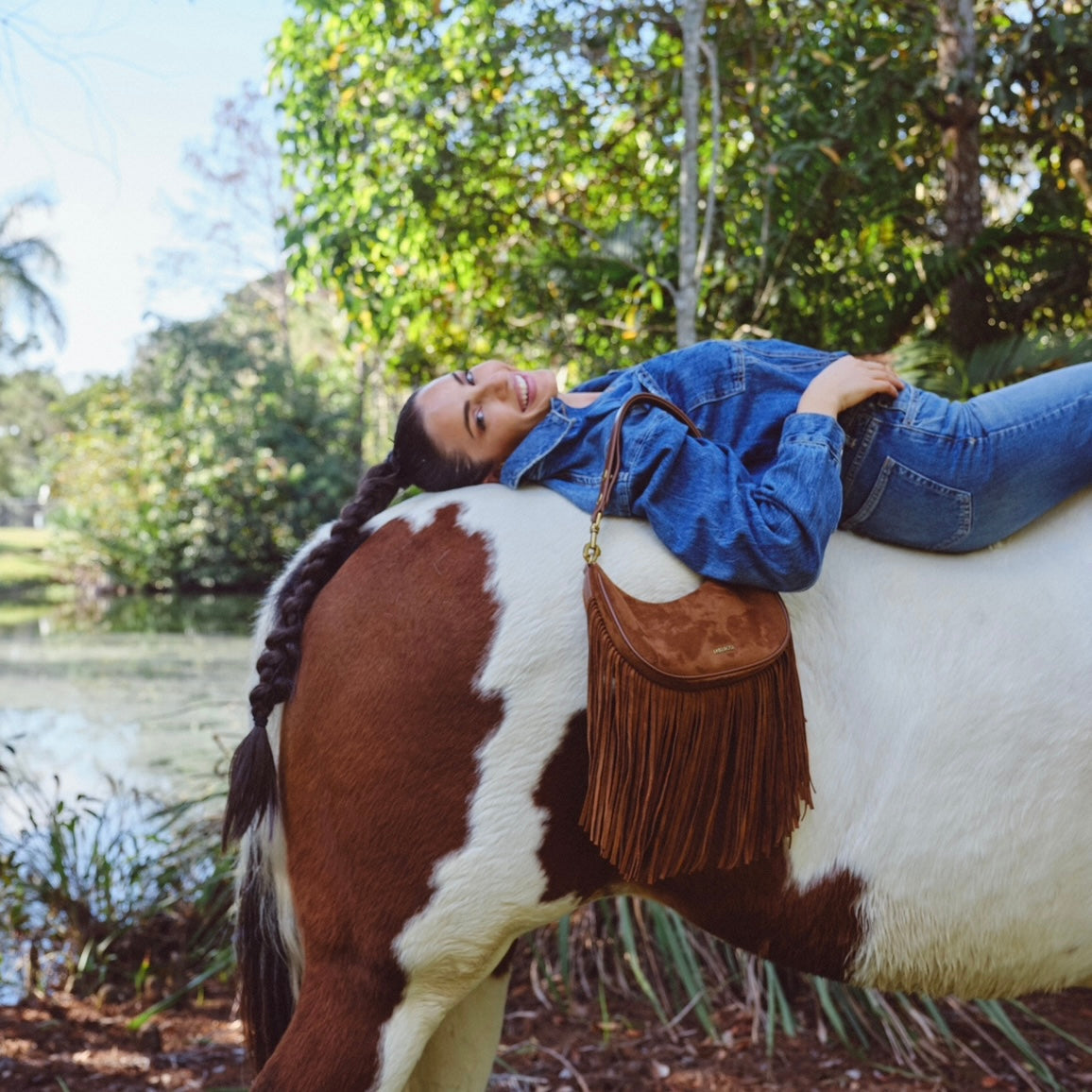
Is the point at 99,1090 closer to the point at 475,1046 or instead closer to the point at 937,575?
the point at 475,1046

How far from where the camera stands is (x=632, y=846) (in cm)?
149

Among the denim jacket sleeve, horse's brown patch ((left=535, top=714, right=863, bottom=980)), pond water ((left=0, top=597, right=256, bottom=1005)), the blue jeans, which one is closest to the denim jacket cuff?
the denim jacket sleeve

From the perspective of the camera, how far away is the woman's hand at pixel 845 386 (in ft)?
5.39

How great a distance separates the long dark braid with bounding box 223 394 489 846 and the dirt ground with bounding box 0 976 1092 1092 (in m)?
1.48

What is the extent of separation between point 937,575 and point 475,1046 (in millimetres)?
1163

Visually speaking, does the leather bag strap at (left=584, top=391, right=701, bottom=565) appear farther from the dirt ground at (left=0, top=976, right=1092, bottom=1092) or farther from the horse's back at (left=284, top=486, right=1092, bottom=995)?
the dirt ground at (left=0, top=976, right=1092, bottom=1092)

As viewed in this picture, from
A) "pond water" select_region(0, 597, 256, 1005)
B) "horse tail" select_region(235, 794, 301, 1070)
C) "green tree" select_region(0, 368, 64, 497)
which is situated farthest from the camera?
"green tree" select_region(0, 368, 64, 497)

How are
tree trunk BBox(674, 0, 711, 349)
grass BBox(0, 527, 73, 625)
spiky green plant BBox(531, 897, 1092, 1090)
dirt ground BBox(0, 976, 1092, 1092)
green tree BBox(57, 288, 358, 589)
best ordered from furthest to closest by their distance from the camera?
green tree BBox(57, 288, 358, 589)
grass BBox(0, 527, 73, 625)
tree trunk BBox(674, 0, 711, 349)
spiky green plant BBox(531, 897, 1092, 1090)
dirt ground BBox(0, 976, 1092, 1092)

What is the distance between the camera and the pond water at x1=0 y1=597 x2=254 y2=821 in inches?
239

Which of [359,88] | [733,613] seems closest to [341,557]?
[733,613]

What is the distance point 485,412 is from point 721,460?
17.0 inches

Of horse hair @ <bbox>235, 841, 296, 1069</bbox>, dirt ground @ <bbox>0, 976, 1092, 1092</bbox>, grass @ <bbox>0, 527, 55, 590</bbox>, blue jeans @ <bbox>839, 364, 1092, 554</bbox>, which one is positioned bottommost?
grass @ <bbox>0, 527, 55, 590</bbox>

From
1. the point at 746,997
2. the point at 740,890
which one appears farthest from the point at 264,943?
the point at 746,997

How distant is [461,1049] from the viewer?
72.4 inches
